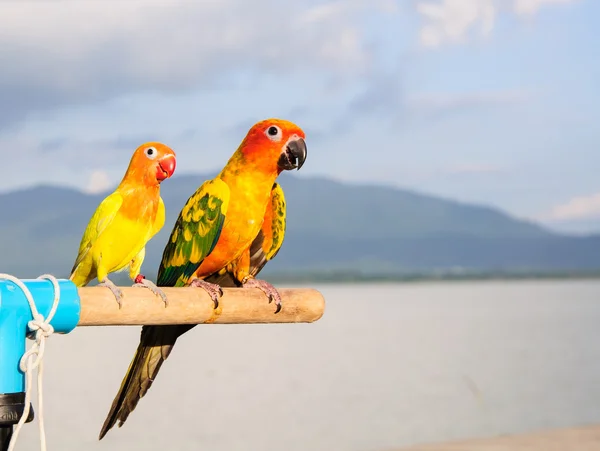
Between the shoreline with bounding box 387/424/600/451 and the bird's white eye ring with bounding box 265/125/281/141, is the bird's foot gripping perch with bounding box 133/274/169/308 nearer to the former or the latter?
the bird's white eye ring with bounding box 265/125/281/141

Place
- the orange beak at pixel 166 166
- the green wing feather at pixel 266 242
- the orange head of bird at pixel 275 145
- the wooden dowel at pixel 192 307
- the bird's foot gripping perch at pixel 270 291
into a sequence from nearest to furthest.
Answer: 1. the wooden dowel at pixel 192 307
2. the orange beak at pixel 166 166
3. the bird's foot gripping perch at pixel 270 291
4. the orange head of bird at pixel 275 145
5. the green wing feather at pixel 266 242

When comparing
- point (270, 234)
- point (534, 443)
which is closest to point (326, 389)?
point (534, 443)

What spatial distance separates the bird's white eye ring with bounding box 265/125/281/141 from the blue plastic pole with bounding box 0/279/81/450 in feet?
3.36

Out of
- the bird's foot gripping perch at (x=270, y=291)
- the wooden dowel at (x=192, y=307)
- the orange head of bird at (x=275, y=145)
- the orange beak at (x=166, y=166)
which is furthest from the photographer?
the orange head of bird at (x=275, y=145)

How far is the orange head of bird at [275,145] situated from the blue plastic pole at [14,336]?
3.27 ft

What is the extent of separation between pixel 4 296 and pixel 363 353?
10873 mm

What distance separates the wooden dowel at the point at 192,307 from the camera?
1812 mm

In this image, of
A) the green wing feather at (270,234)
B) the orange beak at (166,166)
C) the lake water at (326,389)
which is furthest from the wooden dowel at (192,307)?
the lake water at (326,389)

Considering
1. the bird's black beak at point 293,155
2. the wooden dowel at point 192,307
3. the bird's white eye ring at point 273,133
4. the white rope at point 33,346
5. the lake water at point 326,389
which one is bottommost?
the lake water at point 326,389

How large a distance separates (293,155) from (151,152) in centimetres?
47

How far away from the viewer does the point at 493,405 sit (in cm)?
869

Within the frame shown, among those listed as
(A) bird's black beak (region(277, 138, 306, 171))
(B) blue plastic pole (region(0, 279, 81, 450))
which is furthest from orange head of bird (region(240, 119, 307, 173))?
(B) blue plastic pole (region(0, 279, 81, 450))

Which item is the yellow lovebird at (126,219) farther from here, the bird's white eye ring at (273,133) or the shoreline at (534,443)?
the shoreline at (534,443)

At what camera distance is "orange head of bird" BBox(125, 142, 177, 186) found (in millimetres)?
2131
